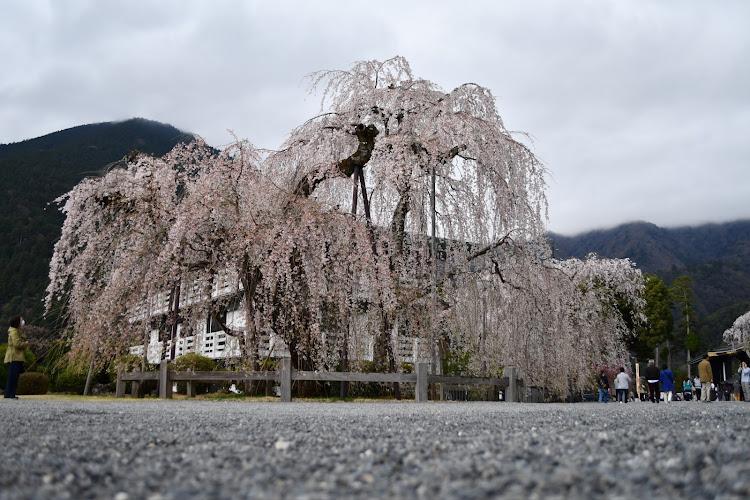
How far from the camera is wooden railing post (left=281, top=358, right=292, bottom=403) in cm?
1182

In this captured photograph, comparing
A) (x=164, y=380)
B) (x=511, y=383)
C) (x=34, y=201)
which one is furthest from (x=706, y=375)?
(x=34, y=201)

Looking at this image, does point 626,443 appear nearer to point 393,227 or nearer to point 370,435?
point 370,435

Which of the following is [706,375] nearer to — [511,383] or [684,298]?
[511,383]

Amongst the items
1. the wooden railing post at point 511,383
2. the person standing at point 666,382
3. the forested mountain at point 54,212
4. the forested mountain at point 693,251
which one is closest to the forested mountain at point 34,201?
the forested mountain at point 54,212

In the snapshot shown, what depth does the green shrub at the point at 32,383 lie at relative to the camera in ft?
64.0

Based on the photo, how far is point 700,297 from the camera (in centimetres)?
8500

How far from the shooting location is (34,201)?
44062 mm

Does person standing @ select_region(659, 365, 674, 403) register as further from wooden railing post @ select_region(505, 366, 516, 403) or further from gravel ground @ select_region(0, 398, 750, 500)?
gravel ground @ select_region(0, 398, 750, 500)

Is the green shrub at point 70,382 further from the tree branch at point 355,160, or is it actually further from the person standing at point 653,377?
Result: the person standing at point 653,377

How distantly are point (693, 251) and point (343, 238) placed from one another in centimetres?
18383

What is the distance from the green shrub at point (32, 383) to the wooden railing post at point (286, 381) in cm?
1252

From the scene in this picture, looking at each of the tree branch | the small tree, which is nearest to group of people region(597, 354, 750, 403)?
the tree branch

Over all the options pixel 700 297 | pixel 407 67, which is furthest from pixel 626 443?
pixel 700 297

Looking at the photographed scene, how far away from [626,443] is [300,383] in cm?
1047
